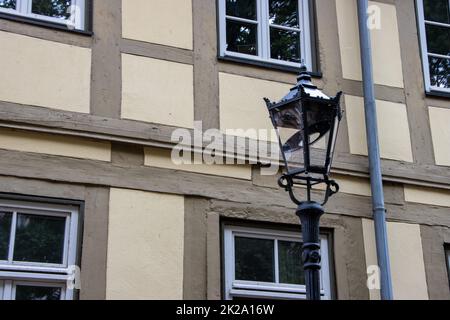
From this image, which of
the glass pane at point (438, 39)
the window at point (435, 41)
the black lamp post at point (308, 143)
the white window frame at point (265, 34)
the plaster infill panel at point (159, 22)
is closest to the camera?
the black lamp post at point (308, 143)

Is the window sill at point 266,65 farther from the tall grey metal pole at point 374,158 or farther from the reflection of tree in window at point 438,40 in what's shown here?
the reflection of tree in window at point 438,40

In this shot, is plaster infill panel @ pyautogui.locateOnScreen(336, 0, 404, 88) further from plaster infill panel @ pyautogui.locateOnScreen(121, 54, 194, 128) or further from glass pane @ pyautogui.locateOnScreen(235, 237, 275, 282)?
glass pane @ pyautogui.locateOnScreen(235, 237, 275, 282)

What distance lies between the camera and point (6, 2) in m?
7.14

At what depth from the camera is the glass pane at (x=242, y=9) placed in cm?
805

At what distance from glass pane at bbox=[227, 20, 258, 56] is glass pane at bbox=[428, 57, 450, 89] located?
5.99 feet

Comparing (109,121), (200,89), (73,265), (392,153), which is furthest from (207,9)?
(73,265)

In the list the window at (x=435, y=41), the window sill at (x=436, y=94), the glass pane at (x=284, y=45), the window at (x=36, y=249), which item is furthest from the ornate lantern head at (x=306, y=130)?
the window at (x=435, y=41)

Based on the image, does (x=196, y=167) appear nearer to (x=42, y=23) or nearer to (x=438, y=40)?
(x=42, y=23)

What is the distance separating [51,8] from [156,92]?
1.11 metres

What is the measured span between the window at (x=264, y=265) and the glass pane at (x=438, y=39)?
8.21 ft

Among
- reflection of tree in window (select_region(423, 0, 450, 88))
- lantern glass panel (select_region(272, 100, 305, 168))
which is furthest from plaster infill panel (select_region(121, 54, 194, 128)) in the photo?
reflection of tree in window (select_region(423, 0, 450, 88))

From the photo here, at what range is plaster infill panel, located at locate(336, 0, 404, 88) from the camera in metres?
8.20

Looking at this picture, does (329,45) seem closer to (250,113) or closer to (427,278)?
(250,113)

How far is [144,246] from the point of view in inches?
266
